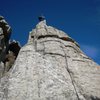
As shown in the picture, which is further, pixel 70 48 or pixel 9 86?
pixel 70 48

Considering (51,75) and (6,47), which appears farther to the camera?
(6,47)

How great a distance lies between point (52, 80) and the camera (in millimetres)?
23047

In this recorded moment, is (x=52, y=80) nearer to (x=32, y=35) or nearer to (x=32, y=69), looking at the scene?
(x=32, y=69)

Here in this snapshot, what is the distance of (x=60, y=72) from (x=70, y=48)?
7620mm

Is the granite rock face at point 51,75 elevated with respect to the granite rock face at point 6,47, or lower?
lower

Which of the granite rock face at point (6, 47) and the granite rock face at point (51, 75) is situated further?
the granite rock face at point (6, 47)

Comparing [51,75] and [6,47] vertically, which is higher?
[6,47]

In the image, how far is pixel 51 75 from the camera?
2383 centimetres

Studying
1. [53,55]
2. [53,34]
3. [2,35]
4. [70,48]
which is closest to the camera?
[53,55]

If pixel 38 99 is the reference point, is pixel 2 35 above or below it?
above

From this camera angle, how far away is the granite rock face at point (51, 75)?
21.6m

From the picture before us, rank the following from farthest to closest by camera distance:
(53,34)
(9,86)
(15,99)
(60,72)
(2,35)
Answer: (2,35)
(53,34)
(60,72)
(9,86)
(15,99)

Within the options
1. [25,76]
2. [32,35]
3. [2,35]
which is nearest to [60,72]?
[25,76]

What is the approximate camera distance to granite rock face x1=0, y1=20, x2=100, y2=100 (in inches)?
851
